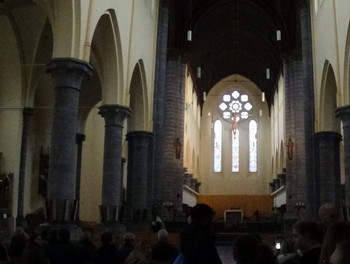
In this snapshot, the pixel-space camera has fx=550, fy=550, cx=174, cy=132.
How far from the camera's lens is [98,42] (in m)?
20.2

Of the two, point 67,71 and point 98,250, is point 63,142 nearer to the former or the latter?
point 67,71

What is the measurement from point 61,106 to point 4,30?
311 inches

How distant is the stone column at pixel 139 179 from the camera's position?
2228 centimetres

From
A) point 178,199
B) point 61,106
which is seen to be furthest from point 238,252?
point 178,199

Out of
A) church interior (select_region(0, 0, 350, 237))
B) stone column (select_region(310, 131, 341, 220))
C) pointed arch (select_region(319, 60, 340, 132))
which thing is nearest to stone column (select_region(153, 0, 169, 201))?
church interior (select_region(0, 0, 350, 237))

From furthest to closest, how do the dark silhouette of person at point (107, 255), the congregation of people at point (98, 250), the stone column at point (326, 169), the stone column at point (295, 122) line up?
the stone column at point (295, 122), the stone column at point (326, 169), the dark silhouette of person at point (107, 255), the congregation of people at point (98, 250)

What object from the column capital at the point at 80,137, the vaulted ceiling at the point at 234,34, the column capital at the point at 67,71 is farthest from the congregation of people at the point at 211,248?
the vaulted ceiling at the point at 234,34

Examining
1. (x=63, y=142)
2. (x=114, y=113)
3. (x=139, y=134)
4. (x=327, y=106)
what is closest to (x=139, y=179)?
(x=139, y=134)

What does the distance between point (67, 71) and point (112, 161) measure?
5.14m

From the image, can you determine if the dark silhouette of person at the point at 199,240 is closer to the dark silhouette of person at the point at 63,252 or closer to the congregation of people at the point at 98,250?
the congregation of people at the point at 98,250

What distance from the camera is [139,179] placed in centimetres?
2236

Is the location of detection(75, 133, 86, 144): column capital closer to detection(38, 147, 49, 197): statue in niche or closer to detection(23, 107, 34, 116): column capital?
detection(38, 147, 49, 197): statue in niche

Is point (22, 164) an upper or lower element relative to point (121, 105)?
lower

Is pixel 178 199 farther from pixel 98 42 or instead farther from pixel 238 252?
pixel 238 252
